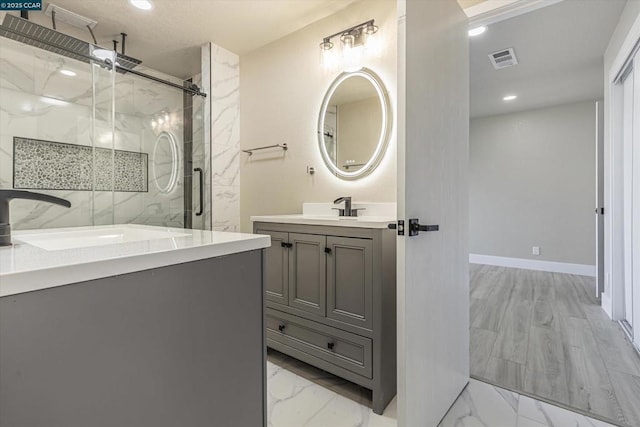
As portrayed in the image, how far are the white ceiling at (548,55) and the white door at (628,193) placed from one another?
22.6 inches

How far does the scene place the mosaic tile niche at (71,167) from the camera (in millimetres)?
2518

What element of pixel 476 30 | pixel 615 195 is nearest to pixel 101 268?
pixel 476 30

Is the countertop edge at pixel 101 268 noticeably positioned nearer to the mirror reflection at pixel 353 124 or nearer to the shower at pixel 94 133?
the mirror reflection at pixel 353 124

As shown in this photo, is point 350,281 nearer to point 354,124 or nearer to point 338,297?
point 338,297

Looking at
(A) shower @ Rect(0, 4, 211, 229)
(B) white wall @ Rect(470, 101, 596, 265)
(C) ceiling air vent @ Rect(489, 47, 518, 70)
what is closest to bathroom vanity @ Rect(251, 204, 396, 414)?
(A) shower @ Rect(0, 4, 211, 229)

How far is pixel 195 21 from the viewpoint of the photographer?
8.06ft

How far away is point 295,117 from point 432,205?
158 cm

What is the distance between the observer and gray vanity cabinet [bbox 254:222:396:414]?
1.57 metres

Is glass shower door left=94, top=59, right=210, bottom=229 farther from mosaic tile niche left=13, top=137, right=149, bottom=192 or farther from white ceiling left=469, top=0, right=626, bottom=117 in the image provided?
white ceiling left=469, top=0, right=626, bottom=117

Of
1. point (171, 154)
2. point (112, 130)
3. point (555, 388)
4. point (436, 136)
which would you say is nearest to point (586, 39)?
point (436, 136)

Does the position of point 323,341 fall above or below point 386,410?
above

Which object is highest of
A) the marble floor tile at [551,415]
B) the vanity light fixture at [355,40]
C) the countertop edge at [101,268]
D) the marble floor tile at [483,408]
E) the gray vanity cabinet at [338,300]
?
the vanity light fixture at [355,40]

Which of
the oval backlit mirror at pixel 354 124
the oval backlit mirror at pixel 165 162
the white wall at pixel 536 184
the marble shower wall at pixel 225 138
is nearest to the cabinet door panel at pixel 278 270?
the oval backlit mirror at pixel 354 124

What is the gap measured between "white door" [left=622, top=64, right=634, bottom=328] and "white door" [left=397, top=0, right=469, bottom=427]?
1.51 metres
